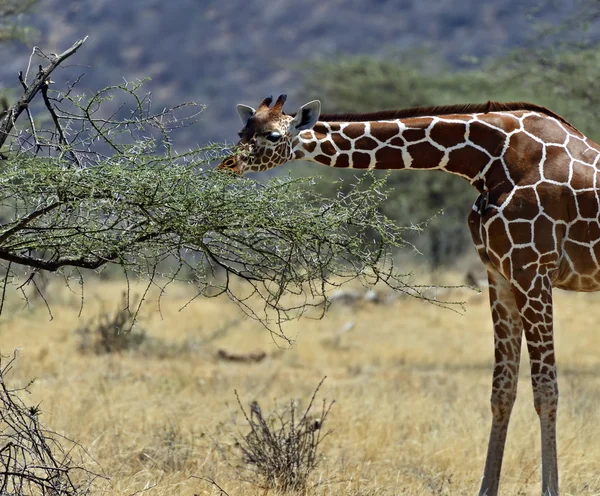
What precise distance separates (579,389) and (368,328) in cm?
624

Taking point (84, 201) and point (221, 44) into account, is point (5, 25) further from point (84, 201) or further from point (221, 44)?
point (221, 44)

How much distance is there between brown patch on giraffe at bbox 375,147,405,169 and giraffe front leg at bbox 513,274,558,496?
3.57 feet

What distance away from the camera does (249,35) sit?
201ft

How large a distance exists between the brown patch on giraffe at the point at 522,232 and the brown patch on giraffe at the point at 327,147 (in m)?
1.22

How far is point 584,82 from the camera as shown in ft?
42.1

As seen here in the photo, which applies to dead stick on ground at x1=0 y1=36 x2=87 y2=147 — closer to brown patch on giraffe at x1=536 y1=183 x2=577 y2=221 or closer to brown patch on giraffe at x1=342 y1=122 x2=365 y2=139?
brown patch on giraffe at x1=342 y1=122 x2=365 y2=139

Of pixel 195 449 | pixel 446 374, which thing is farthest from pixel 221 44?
pixel 195 449

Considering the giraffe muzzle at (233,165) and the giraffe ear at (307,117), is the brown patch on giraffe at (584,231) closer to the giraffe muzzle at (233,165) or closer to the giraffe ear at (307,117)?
the giraffe ear at (307,117)

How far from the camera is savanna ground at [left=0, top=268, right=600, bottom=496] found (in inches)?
263

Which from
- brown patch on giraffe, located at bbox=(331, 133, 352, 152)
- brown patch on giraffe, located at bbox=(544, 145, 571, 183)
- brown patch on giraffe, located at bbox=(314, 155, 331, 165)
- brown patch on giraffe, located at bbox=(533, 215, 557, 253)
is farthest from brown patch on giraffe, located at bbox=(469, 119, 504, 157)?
brown patch on giraffe, located at bbox=(314, 155, 331, 165)

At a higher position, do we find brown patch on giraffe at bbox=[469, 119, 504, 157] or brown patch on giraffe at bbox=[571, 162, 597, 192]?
brown patch on giraffe at bbox=[469, 119, 504, 157]

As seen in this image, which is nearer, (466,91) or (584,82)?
(584,82)

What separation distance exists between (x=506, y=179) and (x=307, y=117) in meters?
1.30

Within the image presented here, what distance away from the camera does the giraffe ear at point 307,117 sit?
20.5 feet
